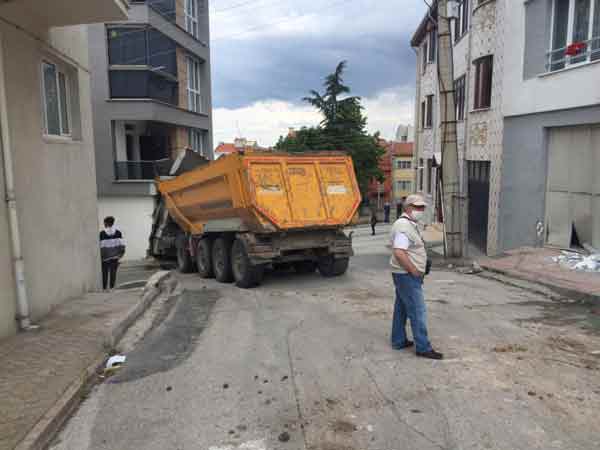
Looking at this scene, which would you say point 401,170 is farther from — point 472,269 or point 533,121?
point 472,269

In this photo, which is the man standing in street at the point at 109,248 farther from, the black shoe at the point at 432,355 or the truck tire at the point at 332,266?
the black shoe at the point at 432,355

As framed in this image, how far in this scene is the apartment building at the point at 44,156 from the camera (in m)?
5.96

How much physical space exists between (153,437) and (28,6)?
582 cm

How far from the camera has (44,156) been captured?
23.4 feet

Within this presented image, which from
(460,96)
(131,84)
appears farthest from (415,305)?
(131,84)

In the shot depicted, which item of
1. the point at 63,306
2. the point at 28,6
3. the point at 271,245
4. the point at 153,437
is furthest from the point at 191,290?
the point at 153,437

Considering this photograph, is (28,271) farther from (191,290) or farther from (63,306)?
(191,290)

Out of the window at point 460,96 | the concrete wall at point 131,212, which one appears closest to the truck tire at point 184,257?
the concrete wall at point 131,212

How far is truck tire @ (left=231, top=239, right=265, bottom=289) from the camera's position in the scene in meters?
9.34

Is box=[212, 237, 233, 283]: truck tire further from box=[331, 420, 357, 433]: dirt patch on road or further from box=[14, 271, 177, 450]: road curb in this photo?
box=[331, 420, 357, 433]: dirt patch on road

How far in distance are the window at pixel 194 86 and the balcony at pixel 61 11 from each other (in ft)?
53.9

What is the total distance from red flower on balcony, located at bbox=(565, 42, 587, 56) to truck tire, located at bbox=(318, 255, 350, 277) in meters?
6.60

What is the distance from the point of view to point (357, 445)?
3465 mm

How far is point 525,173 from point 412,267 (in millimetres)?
8817
